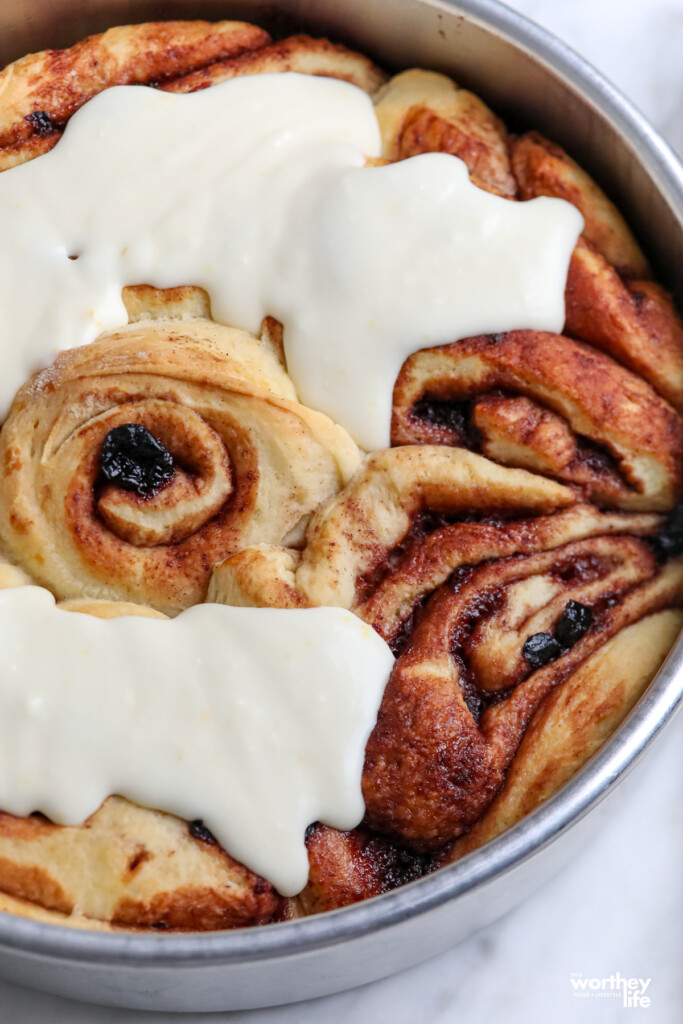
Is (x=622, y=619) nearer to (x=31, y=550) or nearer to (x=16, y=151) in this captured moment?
(x=31, y=550)

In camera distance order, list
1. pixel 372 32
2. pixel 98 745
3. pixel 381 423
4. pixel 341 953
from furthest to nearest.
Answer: pixel 372 32 < pixel 381 423 < pixel 98 745 < pixel 341 953

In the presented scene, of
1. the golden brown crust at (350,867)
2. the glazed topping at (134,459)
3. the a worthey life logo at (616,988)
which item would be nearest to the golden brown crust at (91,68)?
the glazed topping at (134,459)

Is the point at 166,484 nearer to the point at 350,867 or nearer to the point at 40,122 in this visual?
the point at 350,867

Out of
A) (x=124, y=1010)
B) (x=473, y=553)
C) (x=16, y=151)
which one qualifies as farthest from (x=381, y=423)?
(x=124, y=1010)

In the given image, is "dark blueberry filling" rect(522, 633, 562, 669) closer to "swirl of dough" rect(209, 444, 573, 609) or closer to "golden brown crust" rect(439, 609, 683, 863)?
"golden brown crust" rect(439, 609, 683, 863)

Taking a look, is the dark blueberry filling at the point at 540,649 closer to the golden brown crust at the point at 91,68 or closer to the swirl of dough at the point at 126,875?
the swirl of dough at the point at 126,875

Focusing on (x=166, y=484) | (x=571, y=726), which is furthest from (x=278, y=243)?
(x=571, y=726)

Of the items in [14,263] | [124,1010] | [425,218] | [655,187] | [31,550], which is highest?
[655,187]
